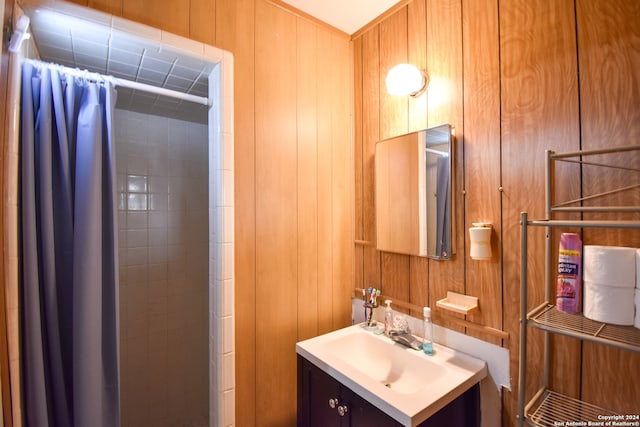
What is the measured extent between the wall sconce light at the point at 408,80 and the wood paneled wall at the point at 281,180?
0.38 meters

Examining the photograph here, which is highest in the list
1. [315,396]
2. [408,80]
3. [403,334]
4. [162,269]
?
[408,80]

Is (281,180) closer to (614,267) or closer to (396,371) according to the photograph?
(396,371)

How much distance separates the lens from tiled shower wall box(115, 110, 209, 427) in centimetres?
189

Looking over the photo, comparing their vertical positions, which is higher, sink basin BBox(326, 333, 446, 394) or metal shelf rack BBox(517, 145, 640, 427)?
metal shelf rack BBox(517, 145, 640, 427)

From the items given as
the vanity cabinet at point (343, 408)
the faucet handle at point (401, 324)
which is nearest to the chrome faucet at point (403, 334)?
the faucet handle at point (401, 324)

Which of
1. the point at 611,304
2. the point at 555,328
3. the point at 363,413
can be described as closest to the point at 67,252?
the point at 363,413

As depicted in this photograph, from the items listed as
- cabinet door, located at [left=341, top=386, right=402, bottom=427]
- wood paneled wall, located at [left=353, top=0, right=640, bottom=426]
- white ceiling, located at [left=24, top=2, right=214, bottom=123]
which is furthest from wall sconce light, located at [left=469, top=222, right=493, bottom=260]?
white ceiling, located at [left=24, top=2, right=214, bottom=123]

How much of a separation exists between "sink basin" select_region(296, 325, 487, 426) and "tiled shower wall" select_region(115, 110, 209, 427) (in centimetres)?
121

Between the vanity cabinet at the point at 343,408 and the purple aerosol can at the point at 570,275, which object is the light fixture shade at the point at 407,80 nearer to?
the purple aerosol can at the point at 570,275

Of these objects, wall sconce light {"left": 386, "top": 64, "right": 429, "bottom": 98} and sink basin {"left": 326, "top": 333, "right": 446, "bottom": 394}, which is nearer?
sink basin {"left": 326, "top": 333, "right": 446, "bottom": 394}

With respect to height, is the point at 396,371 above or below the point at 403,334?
below

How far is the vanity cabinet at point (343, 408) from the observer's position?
97cm

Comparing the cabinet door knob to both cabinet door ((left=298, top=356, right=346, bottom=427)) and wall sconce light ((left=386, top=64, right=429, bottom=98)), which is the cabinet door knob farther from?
wall sconce light ((left=386, top=64, right=429, bottom=98))

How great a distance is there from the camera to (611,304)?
71 cm
